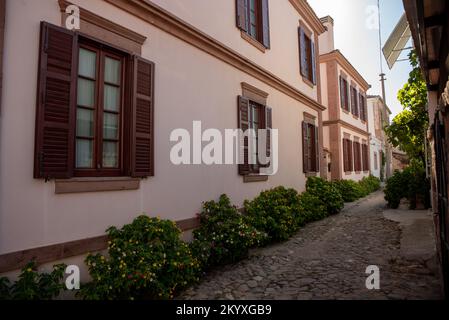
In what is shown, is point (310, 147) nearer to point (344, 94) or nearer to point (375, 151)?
point (344, 94)

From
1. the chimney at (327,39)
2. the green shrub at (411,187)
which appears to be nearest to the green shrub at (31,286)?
the green shrub at (411,187)

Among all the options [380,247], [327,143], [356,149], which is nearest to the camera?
[380,247]

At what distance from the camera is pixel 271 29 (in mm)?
8500

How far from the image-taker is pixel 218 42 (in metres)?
6.05

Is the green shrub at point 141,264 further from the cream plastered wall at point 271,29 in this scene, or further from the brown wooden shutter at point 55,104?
the cream plastered wall at point 271,29

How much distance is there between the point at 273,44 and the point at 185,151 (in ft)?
16.5

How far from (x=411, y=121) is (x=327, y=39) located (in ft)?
28.8

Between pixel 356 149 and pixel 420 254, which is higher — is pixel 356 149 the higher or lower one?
the higher one

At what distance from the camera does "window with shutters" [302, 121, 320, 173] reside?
10.0 meters

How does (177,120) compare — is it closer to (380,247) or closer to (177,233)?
(177,233)

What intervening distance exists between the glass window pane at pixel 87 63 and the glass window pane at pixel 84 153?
856 millimetres

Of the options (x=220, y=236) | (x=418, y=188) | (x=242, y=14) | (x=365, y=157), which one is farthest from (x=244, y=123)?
(x=365, y=157)

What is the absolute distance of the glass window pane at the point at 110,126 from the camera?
405cm
